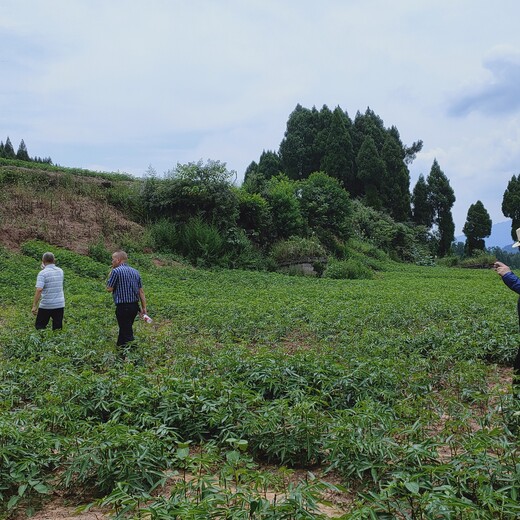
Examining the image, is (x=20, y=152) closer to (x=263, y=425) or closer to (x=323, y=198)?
(x=323, y=198)

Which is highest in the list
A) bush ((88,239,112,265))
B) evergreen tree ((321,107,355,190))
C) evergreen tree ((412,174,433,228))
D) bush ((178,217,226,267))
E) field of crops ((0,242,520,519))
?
evergreen tree ((321,107,355,190))

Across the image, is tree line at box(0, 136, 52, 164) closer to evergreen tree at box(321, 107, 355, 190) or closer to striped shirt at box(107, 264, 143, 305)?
evergreen tree at box(321, 107, 355, 190)

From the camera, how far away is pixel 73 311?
28.5ft

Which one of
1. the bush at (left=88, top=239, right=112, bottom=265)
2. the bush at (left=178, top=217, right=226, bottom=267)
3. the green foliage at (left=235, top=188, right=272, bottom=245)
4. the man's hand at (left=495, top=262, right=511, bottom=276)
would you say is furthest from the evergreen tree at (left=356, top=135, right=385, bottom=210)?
the man's hand at (left=495, top=262, right=511, bottom=276)

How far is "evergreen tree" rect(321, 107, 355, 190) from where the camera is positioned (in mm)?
35812

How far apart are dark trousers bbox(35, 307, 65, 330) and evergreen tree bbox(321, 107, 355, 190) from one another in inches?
1186

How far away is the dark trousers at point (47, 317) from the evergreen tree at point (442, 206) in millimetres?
34074

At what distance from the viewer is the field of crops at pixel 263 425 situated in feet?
8.18

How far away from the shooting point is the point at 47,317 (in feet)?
23.5

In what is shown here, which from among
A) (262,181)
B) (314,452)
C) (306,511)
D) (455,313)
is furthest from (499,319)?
(262,181)

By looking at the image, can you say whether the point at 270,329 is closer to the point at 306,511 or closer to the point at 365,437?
the point at 365,437

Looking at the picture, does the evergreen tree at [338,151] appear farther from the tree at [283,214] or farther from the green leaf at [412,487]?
the green leaf at [412,487]

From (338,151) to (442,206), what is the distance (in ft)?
29.9

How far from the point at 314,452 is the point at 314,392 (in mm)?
1121
